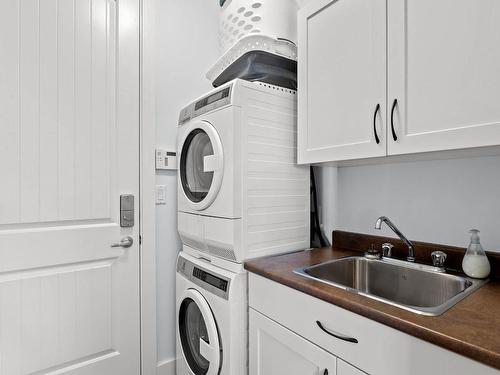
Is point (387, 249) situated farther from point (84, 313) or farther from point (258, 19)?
point (84, 313)

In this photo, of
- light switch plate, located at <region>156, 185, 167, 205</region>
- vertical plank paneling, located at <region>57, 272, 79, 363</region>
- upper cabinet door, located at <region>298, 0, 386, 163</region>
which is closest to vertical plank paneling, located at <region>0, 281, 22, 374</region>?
vertical plank paneling, located at <region>57, 272, 79, 363</region>

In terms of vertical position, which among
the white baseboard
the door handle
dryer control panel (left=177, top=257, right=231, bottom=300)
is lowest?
the white baseboard

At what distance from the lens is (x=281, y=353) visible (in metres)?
1.12

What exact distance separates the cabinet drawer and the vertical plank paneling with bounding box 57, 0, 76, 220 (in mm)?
1154

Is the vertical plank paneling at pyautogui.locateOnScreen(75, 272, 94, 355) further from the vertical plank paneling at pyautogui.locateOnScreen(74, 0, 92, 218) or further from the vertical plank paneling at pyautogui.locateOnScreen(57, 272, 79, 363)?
the vertical plank paneling at pyautogui.locateOnScreen(74, 0, 92, 218)

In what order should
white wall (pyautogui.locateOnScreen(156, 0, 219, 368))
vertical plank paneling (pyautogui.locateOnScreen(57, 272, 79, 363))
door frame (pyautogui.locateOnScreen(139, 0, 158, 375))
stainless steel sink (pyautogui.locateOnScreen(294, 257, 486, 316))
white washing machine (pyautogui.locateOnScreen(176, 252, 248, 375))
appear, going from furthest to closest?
white wall (pyautogui.locateOnScreen(156, 0, 219, 368))
door frame (pyautogui.locateOnScreen(139, 0, 158, 375))
vertical plank paneling (pyautogui.locateOnScreen(57, 272, 79, 363))
white washing machine (pyautogui.locateOnScreen(176, 252, 248, 375))
stainless steel sink (pyautogui.locateOnScreen(294, 257, 486, 316))

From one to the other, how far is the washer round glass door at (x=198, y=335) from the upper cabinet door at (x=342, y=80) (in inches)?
36.0

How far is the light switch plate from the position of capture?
1.84m

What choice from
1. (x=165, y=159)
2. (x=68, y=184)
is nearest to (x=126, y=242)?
(x=68, y=184)

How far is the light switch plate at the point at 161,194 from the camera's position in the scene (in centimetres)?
184

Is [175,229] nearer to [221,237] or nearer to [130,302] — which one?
[130,302]

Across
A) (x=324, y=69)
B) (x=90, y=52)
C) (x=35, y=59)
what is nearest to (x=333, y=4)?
(x=324, y=69)

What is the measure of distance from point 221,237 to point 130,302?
32.9 inches

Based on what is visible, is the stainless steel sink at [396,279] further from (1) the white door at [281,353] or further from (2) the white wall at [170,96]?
(2) the white wall at [170,96]
